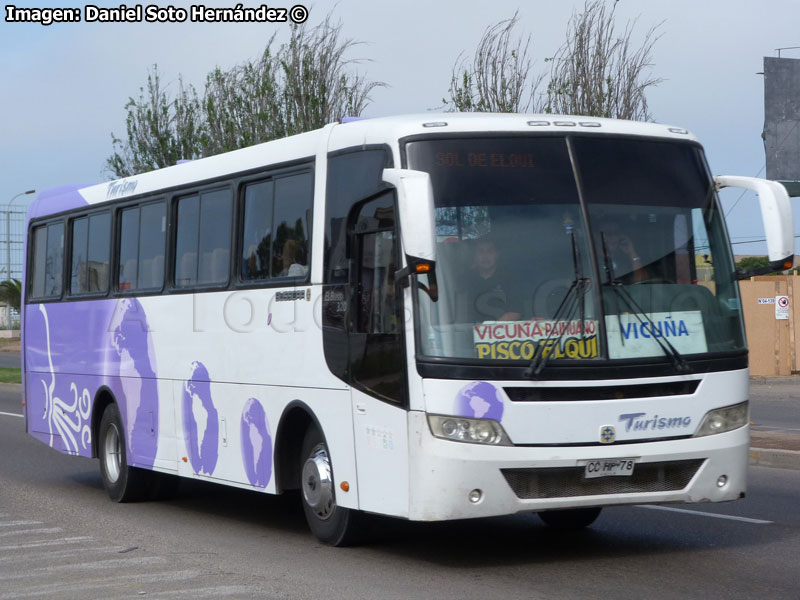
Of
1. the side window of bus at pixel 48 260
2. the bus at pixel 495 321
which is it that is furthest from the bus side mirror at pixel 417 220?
the side window of bus at pixel 48 260

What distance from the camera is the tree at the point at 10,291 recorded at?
63.3 m

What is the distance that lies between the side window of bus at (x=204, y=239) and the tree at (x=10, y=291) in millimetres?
53710

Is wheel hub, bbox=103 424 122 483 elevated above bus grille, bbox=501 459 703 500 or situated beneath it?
situated beneath

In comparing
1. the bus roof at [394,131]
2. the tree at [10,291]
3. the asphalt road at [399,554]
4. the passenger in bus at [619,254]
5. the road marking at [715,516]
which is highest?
the tree at [10,291]

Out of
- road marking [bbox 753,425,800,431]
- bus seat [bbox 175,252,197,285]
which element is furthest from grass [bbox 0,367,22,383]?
bus seat [bbox 175,252,197,285]

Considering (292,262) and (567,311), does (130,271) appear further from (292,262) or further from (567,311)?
(567,311)

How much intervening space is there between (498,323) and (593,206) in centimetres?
106

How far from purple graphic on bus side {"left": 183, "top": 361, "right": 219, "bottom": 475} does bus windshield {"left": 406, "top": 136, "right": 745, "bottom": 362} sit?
3.51m

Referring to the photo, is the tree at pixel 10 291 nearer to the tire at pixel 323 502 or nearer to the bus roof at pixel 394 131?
the bus roof at pixel 394 131

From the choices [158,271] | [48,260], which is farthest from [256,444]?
[48,260]

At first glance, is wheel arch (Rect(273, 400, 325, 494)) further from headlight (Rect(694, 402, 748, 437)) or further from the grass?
the grass

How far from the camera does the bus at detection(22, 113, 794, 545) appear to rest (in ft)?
26.3

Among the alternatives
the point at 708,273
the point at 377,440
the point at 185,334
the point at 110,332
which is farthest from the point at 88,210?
the point at 708,273

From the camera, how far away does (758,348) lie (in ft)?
97.5
